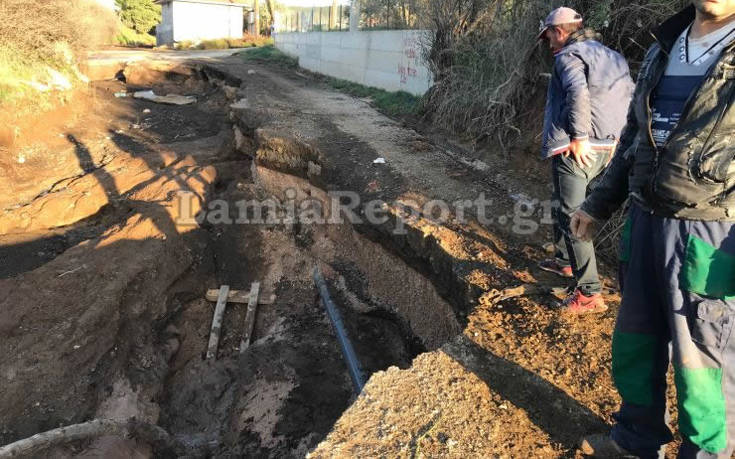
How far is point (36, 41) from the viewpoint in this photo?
10727 mm

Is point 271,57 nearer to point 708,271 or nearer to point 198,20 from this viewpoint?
point 198,20

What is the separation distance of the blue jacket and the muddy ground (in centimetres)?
114

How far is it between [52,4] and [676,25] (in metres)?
13.1

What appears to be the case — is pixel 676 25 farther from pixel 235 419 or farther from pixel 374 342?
pixel 235 419

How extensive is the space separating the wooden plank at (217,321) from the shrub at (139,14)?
36314 millimetres

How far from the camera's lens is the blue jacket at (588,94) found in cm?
307

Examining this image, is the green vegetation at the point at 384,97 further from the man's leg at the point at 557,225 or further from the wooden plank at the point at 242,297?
the man's leg at the point at 557,225

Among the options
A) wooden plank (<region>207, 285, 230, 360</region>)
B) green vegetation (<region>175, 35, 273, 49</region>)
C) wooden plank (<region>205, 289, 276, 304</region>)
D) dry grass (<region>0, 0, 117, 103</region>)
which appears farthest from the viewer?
green vegetation (<region>175, 35, 273, 49</region>)

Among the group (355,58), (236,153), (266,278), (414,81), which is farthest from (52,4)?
(266,278)

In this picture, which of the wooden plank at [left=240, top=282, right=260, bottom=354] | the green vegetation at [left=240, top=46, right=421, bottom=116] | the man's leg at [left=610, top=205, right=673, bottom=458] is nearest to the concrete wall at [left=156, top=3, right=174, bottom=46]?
the green vegetation at [left=240, top=46, right=421, bottom=116]

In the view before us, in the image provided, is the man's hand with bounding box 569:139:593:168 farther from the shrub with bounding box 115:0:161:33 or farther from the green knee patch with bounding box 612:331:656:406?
the shrub with bounding box 115:0:161:33

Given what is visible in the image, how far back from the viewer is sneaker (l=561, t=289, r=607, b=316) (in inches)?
124

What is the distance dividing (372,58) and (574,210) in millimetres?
10534

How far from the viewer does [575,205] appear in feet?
10.7
